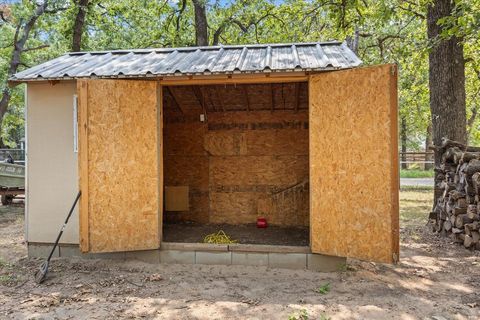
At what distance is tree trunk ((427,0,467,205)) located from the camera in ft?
23.4

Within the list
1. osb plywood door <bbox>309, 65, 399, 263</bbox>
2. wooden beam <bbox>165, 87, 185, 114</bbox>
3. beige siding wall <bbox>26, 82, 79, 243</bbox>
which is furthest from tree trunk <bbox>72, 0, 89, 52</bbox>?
osb plywood door <bbox>309, 65, 399, 263</bbox>

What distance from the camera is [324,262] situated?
4.67 meters

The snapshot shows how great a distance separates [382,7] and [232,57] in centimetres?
366

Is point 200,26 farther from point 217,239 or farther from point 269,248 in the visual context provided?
point 269,248

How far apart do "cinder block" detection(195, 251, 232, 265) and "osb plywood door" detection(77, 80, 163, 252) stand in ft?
2.00

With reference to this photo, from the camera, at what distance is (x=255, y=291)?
4.04 meters

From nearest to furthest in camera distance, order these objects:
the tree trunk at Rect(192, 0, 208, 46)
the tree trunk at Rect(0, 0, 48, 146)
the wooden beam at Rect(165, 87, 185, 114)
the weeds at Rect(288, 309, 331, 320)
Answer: the weeds at Rect(288, 309, 331, 320) < the wooden beam at Rect(165, 87, 185, 114) < the tree trunk at Rect(0, 0, 48, 146) < the tree trunk at Rect(192, 0, 208, 46)

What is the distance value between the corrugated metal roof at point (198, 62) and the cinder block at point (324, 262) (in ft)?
7.91

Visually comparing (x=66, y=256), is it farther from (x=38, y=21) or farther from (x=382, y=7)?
(x=38, y=21)

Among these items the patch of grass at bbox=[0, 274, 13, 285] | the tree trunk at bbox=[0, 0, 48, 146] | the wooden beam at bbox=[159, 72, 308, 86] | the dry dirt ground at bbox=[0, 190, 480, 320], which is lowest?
the dry dirt ground at bbox=[0, 190, 480, 320]

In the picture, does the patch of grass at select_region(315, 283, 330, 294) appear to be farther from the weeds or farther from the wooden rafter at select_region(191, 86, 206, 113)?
the wooden rafter at select_region(191, 86, 206, 113)

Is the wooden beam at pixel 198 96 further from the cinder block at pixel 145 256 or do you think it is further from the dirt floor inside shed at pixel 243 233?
the cinder block at pixel 145 256

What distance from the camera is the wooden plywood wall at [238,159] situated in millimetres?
7129

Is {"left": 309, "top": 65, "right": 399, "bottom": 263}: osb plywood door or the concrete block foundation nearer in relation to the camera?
{"left": 309, "top": 65, "right": 399, "bottom": 263}: osb plywood door
